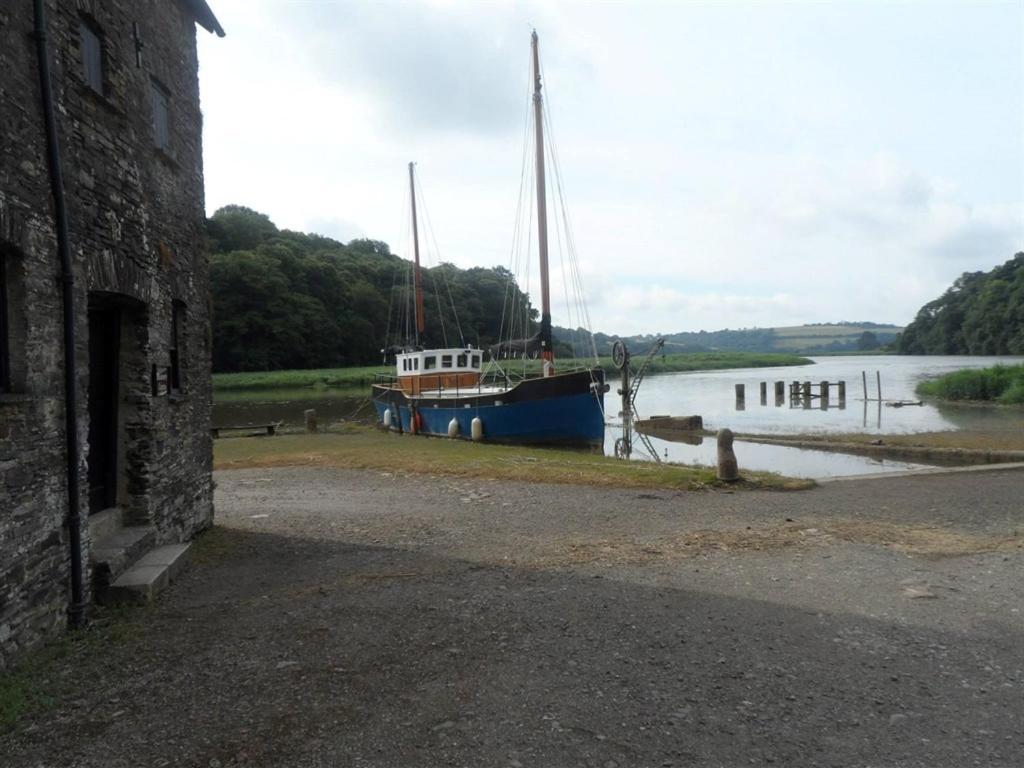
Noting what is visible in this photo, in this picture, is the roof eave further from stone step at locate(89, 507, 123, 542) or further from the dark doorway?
stone step at locate(89, 507, 123, 542)

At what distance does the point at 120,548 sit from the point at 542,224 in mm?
20074

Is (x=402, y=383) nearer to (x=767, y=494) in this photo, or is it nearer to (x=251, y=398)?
(x=767, y=494)

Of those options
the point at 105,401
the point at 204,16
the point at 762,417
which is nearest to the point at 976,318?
the point at 762,417

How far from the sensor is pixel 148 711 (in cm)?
404

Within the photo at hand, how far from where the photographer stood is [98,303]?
6.53m

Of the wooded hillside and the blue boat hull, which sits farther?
the wooded hillside

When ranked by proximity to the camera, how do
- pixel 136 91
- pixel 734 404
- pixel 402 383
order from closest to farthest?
pixel 136 91
pixel 402 383
pixel 734 404

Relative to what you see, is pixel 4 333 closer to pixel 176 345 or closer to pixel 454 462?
Result: pixel 176 345

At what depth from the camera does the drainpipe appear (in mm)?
4992

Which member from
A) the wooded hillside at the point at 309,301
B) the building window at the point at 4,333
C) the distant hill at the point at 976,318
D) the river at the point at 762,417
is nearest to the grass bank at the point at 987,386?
the river at the point at 762,417

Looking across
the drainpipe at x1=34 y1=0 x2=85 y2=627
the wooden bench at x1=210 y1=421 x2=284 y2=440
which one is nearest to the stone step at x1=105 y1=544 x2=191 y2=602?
the drainpipe at x1=34 y1=0 x2=85 y2=627

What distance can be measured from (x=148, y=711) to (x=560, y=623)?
2.68m

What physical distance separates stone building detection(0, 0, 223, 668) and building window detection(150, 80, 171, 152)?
Result: 0.02 m

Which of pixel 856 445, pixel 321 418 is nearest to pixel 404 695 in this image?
pixel 856 445
